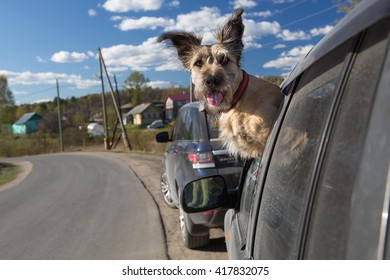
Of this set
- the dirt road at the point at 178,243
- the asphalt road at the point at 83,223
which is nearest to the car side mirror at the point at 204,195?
the dirt road at the point at 178,243

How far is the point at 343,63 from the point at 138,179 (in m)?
12.8

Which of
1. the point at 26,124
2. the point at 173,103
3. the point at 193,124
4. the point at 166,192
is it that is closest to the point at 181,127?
the point at 193,124

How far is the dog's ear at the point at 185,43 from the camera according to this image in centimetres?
372

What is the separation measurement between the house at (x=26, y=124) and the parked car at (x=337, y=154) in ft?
361

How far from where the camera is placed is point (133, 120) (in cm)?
11194

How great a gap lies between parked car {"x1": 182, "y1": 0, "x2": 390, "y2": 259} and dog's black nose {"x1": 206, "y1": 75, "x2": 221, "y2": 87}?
1.33m

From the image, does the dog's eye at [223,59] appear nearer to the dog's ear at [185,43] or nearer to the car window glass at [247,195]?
the dog's ear at [185,43]

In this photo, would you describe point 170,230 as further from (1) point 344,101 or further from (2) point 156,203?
(1) point 344,101

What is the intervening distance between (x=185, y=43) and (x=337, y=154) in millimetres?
2867

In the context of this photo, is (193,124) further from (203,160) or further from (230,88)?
(230,88)

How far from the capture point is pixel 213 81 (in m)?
3.38

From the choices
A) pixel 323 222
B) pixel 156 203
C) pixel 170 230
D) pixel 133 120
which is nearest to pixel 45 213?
pixel 156 203
